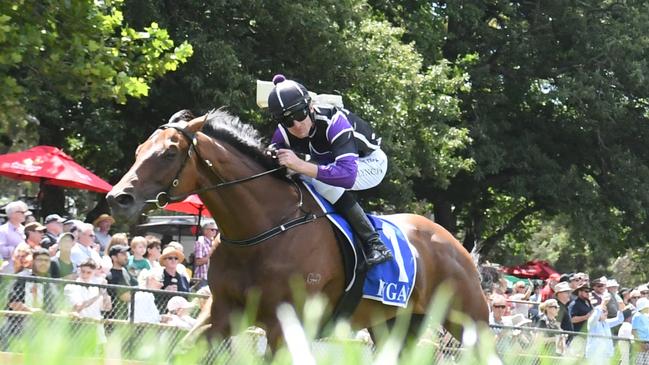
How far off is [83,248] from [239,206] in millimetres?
4350

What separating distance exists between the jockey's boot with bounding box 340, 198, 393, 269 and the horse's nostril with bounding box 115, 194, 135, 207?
4.84 ft

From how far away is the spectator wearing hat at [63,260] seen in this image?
1055 cm

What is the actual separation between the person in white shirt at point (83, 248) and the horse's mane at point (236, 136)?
11.6ft

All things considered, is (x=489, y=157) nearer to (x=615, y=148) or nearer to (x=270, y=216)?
(x=615, y=148)

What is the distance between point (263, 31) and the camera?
76.7 feet

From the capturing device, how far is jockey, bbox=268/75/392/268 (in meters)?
7.55

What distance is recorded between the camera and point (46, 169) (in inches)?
614

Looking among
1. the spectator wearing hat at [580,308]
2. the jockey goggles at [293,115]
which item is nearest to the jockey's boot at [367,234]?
the jockey goggles at [293,115]

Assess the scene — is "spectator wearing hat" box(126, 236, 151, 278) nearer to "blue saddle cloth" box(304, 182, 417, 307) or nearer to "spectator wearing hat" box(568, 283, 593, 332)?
"blue saddle cloth" box(304, 182, 417, 307)

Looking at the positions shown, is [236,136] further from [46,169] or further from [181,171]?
[46,169]

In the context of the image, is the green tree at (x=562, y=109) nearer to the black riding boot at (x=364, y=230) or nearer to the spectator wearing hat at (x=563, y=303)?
the spectator wearing hat at (x=563, y=303)

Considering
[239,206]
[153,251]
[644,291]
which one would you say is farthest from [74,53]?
[644,291]

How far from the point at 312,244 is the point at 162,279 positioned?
15.3ft

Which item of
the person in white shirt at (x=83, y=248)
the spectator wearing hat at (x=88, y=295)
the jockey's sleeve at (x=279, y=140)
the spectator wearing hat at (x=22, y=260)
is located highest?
the jockey's sleeve at (x=279, y=140)
